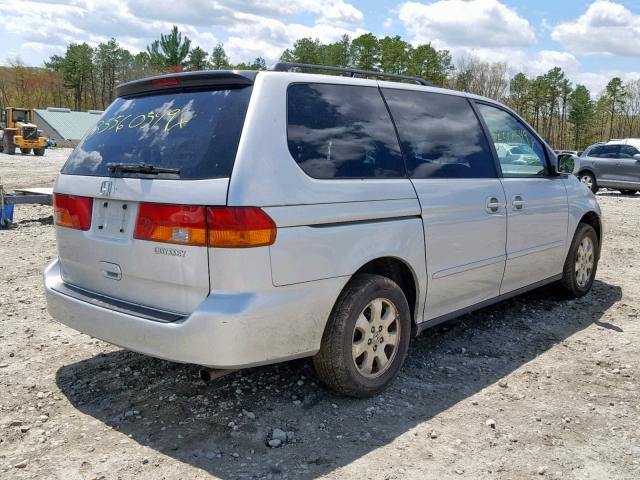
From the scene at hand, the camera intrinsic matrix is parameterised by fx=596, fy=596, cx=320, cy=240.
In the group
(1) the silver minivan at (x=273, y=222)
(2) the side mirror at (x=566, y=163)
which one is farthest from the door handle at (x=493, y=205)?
Answer: (2) the side mirror at (x=566, y=163)

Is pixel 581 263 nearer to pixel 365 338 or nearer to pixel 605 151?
pixel 365 338

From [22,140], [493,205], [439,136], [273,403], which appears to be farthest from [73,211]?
[22,140]

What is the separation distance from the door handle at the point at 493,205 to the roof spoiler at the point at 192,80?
2050 mm

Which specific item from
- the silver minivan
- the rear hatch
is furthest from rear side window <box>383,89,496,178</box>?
the rear hatch

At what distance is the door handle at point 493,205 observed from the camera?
4344mm

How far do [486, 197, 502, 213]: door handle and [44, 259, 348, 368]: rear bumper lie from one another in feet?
5.22

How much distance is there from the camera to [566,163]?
17.7 feet

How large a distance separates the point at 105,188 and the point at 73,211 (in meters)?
0.36

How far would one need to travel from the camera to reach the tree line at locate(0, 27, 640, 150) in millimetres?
71125

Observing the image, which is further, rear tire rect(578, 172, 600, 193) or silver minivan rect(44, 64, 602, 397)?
rear tire rect(578, 172, 600, 193)

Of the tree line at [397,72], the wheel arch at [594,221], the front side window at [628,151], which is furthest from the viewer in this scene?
the tree line at [397,72]

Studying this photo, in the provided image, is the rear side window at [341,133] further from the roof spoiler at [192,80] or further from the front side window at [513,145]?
the front side window at [513,145]

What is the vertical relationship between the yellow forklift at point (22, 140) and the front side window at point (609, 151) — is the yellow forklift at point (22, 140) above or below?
above

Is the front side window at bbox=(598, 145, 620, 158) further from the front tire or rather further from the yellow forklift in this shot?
the yellow forklift
